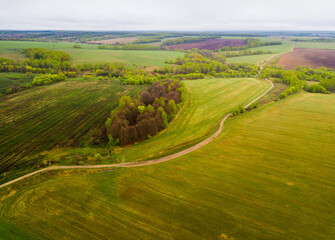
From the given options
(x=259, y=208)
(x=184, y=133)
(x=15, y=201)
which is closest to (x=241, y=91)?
(x=184, y=133)

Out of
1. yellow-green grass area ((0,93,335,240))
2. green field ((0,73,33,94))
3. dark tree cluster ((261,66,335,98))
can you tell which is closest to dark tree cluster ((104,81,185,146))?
yellow-green grass area ((0,93,335,240))

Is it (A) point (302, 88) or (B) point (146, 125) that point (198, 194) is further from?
(A) point (302, 88)

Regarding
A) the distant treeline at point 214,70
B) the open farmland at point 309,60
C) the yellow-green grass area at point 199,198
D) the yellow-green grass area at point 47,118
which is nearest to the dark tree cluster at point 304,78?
the open farmland at point 309,60

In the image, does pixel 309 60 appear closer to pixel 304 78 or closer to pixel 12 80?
pixel 304 78

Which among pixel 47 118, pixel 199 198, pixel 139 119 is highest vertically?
pixel 139 119

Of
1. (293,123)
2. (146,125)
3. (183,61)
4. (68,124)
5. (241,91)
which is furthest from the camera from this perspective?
(183,61)

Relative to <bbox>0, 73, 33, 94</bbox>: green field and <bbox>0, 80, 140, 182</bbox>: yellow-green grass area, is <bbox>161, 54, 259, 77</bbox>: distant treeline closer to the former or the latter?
<bbox>0, 80, 140, 182</bbox>: yellow-green grass area

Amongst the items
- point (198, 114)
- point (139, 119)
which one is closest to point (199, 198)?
point (139, 119)
